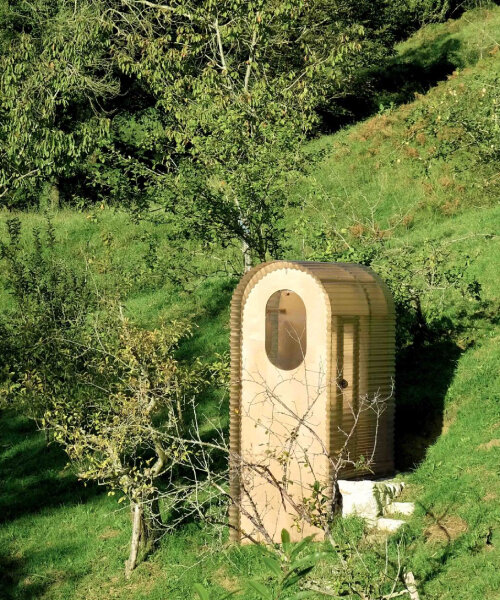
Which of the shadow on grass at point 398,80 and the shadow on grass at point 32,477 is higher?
the shadow on grass at point 398,80

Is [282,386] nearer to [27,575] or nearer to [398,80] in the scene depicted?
A: [27,575]

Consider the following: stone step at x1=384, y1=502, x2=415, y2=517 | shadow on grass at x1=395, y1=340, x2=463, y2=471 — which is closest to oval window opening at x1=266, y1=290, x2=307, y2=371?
stone step at x1=384, y1=502, x2=415, y2=517

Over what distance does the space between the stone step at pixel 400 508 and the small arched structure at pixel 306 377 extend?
1.71 feet

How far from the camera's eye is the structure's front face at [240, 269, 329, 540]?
28.8ft

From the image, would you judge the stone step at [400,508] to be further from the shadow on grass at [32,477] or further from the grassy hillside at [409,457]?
the shadow on grass at [32,477]

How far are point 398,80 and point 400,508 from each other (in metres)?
28.6

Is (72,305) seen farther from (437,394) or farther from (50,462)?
(437,394)

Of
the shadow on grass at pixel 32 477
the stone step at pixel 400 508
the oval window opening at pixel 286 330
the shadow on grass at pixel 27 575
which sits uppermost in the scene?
the oval window opening at pixel 286 330

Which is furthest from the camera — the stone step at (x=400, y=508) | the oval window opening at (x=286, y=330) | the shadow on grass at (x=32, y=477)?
the shadow on grass at (x=32, y=477)

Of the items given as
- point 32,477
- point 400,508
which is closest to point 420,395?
point 400,508

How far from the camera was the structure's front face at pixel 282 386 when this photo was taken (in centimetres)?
879

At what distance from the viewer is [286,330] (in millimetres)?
9148

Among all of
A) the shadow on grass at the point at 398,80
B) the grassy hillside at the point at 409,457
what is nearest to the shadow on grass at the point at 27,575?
the grassy hillside at the point at 409,457

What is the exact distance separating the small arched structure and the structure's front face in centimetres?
1
